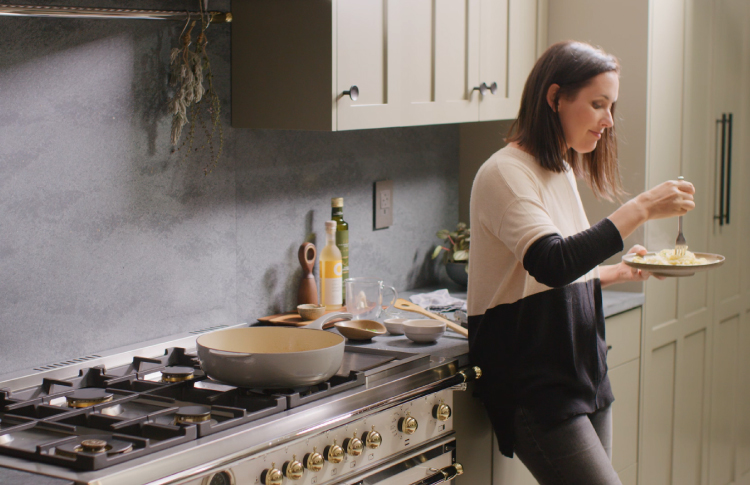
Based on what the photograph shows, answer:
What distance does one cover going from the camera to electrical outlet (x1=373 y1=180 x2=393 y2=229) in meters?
2.65

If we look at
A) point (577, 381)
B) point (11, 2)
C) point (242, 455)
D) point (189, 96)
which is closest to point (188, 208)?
point (189, 96)

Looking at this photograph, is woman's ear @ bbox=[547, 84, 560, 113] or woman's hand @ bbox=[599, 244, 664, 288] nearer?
woman's ear @ bbox=[547, 84, 560, 113]

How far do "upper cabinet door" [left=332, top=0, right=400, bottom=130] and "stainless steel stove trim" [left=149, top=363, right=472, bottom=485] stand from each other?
0.66 meters

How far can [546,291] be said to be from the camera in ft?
6.00

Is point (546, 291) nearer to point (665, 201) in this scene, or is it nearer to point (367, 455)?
point (665, 201)

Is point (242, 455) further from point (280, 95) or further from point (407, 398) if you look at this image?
point (280, 95)

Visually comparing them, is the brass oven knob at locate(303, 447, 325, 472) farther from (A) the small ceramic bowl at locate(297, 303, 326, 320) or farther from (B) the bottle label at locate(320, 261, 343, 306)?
(B) the bottle label at locate(320, 261, 343, 306)

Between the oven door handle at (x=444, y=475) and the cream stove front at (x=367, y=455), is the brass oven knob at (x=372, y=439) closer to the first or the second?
the cream stove front at (x=367, y=455)

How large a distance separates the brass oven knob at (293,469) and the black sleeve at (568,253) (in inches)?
23.8

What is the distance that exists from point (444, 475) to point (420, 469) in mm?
84

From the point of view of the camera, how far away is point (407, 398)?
1.71 metres

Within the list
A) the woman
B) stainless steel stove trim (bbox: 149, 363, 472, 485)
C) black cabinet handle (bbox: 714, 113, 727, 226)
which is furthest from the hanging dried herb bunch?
black cabinet handle (bbox: 714, 113, 727, 226)

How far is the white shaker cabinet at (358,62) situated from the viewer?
1977 millimetres

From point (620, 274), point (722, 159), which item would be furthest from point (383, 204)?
point (722, 159)
